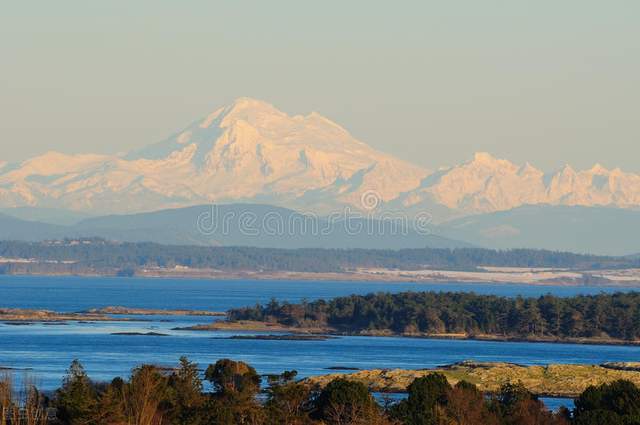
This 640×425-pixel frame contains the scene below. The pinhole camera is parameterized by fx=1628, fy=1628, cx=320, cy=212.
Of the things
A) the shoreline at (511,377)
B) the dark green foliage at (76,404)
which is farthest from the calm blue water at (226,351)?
the dark green foliage at (76,404)

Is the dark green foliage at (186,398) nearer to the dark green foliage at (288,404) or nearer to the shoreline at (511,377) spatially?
the dark green foliage at (288,404)

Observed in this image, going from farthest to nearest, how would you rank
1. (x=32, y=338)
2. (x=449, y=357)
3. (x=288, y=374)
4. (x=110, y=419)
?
(x=32, y=338) → (x=449, y=357) → (x=288, y=374) → (x=110, y=419)

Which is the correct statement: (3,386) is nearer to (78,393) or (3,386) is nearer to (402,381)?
(78,393)

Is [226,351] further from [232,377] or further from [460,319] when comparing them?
[460,319]

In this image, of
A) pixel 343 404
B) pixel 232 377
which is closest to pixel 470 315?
pixel 232 377

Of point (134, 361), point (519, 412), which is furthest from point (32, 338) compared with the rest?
point (519, 412)

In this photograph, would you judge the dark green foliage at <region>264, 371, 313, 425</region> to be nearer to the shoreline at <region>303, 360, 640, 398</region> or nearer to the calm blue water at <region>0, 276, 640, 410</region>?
the shoreline at <region>303, 360, 640, 398</region>
